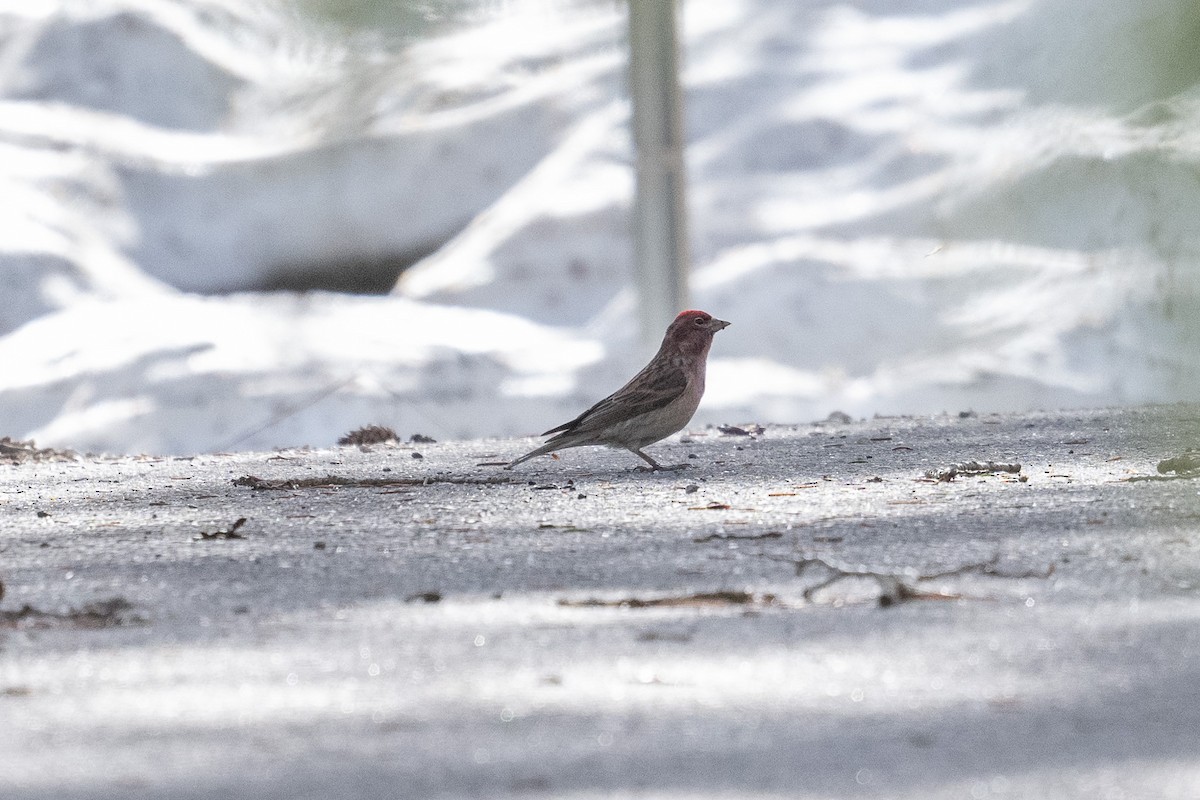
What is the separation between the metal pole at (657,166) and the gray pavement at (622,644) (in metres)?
2.59

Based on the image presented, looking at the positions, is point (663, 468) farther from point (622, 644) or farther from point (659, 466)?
point (622, 644)

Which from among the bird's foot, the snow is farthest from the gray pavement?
the snow

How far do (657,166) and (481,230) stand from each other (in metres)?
0.66

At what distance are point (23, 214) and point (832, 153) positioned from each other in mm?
2764

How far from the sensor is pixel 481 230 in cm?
588

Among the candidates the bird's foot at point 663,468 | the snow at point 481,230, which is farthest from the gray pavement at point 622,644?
the snow at point 481,230

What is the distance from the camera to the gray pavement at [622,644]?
128 centimetres

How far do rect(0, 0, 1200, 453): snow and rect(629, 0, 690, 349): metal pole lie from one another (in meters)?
0.06

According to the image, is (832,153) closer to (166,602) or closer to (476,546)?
(476,546)

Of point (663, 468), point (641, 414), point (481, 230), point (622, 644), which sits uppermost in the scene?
point (481, 230)

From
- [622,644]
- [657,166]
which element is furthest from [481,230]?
[622,644]

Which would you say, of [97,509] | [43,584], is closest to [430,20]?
[43,584]

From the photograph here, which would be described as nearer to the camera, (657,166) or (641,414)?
(641,414)

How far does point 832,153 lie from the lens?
19.0 ft
